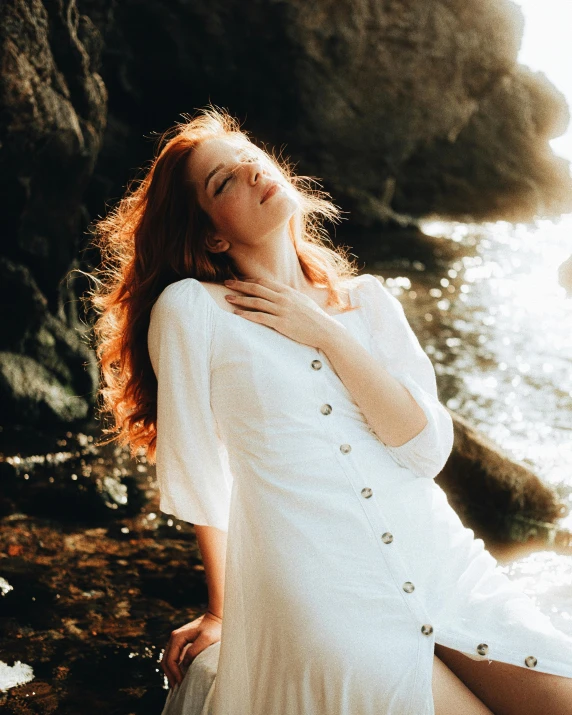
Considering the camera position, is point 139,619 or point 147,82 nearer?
point 139,619

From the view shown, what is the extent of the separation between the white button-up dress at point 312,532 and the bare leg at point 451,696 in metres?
0.06

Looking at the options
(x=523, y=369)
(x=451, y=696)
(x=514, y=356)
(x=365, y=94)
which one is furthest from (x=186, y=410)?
(x=365, y=94)

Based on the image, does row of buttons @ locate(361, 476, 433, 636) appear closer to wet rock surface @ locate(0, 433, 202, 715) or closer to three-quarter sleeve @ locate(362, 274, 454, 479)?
three-quarter sleeve @ locate(362, 274, 454, 479)

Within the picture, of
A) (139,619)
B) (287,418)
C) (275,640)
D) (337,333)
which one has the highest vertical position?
(337,333)

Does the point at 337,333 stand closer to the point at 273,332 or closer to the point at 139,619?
the point at 273,332

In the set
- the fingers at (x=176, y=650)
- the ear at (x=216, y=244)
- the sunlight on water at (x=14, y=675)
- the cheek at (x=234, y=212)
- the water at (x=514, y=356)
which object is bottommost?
the water at (x=514, y=356)

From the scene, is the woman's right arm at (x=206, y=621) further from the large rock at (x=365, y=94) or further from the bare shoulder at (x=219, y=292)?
the large rock at (x=365, y=94)

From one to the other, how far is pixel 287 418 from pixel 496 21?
81.8 feet

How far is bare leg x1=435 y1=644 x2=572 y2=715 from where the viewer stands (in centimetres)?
204

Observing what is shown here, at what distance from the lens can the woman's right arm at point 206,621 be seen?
2.45 metres

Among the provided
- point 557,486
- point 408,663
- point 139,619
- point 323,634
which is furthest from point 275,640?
point 557,486

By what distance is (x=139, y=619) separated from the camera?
3.70 metres

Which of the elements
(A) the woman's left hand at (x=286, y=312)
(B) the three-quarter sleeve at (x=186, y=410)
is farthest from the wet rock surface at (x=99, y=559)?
(A) the woman's left hand at (x=286, y=312)

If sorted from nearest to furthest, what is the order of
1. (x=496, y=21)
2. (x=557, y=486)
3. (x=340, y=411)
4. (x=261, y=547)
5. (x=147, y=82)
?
(x=261, y=547) < (x=340, y=411) < (x=557, y=486) < (x=147, y=82) < (x=496, y=21)
